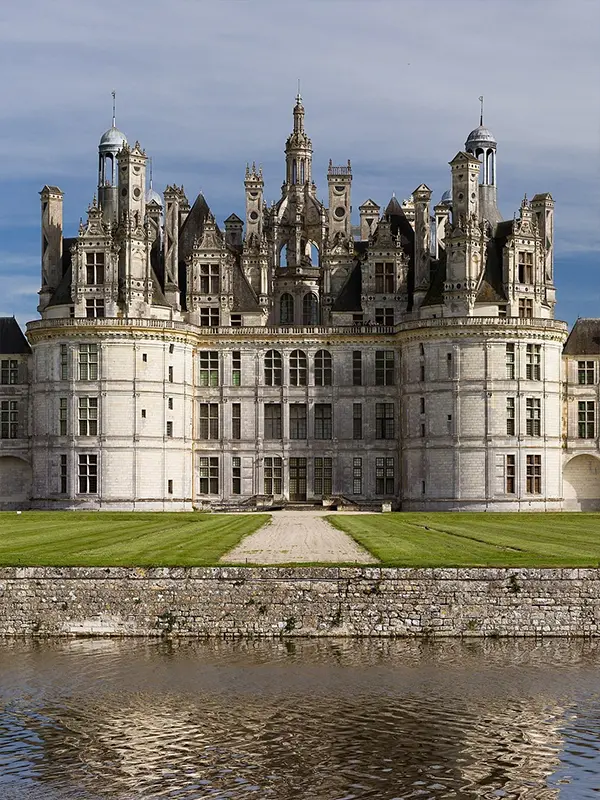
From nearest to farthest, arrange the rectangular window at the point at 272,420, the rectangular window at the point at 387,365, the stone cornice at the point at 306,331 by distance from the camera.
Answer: the stone cornice at the point at 306,331 → the rectangular window at the point at 387,365 → the rectangular window at the point at 272,420

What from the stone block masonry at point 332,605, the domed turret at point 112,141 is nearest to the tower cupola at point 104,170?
the domed turret at point 112,141

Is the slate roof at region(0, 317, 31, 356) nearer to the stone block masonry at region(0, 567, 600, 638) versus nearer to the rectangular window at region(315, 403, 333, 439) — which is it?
the rectangular window at region(315, 403, 333, 439)

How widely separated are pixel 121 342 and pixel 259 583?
154 ft

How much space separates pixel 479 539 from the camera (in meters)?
47.7

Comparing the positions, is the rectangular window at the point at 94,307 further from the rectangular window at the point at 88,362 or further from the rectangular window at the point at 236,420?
the rectangular window at the point at 236,420

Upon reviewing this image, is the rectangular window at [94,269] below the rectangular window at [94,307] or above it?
above

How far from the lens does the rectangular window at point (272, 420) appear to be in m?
85.4

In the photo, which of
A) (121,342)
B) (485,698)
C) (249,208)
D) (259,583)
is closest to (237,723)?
(485,698)

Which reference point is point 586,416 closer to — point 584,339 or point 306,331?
point 584,339

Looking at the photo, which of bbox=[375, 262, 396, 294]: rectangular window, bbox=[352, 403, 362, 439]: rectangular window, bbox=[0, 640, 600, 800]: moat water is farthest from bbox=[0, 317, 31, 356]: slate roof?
bbox=[0, 640, 600, 800]: moat water

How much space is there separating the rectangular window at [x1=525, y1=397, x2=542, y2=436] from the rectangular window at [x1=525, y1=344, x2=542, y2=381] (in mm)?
1292

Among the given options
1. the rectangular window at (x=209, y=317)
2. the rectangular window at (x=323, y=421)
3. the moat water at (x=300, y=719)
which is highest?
the rectangular window at (x=209, y=317)

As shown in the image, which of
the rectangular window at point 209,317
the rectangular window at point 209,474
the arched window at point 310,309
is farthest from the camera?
the arched window at point 310,309

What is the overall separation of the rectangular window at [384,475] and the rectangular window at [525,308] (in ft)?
39.0
